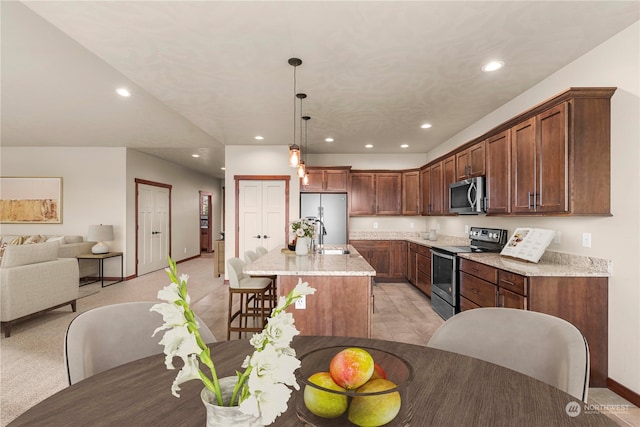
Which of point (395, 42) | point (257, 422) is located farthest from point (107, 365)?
point (395, 42)

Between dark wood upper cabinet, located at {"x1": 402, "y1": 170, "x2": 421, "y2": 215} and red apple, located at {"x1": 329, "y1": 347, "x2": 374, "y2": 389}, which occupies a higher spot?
dark wood upper cabinet, located at {"x1": 402, "y1": 170, "x2": 421, "y2": 215}

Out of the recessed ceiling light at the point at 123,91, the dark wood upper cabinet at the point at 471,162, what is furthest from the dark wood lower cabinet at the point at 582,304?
the recessed ceiling light at the point at 123,91

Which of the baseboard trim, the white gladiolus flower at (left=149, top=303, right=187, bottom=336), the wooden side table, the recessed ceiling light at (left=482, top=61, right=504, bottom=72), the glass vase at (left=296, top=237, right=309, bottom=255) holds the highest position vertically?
the recessed ceiling light at (left=482, top=61, right=504, bottom=72)

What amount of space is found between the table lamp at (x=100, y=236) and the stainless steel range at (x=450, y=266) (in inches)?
230

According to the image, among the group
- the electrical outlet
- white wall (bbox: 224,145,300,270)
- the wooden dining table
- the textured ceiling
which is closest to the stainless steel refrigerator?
white wall (bbox: 224,145,300,270)

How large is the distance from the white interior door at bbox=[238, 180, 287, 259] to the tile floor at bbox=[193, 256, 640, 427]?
119 cm

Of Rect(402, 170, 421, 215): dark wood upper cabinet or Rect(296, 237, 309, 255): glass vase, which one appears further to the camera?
Rect(402, 170, 421, 215): dark wood upper cabinet

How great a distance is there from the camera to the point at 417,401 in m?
0.76

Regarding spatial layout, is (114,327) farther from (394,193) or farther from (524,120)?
(394,193)

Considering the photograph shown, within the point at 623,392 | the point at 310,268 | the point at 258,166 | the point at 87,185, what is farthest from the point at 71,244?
the point at 623,392

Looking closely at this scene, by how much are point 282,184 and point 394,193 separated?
2.24 metres

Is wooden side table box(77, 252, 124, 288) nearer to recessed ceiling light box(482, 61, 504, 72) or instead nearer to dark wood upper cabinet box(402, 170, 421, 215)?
dark wood upper cabinet box(402, 170, 421, 215)

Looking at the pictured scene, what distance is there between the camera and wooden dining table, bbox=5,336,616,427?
2.24 feet

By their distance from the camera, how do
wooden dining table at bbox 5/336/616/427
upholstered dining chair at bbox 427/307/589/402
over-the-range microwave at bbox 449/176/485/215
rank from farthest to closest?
1. over-the-range microwave at bbox 449/176/485/215
2. upholstered dining chair at bbox 427/307/589/402
3. wooden dining table at bbox 5/336/616/427
